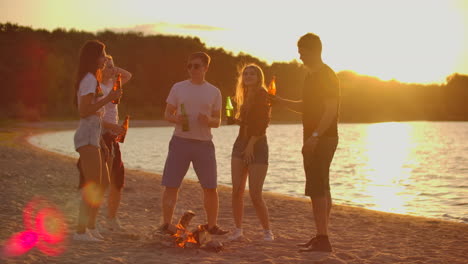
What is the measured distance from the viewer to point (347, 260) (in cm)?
566

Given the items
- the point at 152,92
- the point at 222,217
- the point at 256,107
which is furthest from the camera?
the point at 152,92

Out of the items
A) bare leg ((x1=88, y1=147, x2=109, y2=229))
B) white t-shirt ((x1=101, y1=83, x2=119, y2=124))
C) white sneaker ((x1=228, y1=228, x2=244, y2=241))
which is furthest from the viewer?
white sneaker ((x1=228, y1=228, x2=244, y2=241))

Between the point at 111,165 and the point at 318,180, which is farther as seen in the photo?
the point at 111,165

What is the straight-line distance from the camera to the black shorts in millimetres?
5566

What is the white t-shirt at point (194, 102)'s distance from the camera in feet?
18.5

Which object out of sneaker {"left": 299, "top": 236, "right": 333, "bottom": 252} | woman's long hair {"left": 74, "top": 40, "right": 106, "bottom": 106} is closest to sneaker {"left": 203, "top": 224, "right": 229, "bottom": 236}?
sneaker {"left": 299, "top": 236, "right": 333, "bottom": 252}

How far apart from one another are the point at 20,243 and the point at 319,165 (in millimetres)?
3080

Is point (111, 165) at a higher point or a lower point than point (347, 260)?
higher

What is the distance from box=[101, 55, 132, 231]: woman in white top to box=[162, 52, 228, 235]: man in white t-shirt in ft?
2.70

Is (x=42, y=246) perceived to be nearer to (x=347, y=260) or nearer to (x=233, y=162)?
Result: (x=233, y=162)

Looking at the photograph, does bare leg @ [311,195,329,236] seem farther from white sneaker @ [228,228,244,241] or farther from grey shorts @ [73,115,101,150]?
grey shorts @ [73,115,101,150]

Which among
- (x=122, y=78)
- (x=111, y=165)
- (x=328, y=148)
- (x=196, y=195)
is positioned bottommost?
(x=196, y=195)

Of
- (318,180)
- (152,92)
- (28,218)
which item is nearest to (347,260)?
(318,180)

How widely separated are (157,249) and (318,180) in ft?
5.76
